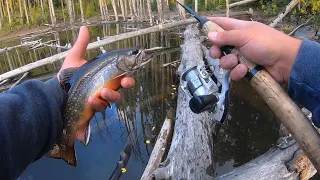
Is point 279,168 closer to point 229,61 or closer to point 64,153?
point 229,61

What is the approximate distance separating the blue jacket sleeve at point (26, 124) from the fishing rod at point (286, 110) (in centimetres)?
141

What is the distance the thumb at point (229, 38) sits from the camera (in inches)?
90.7

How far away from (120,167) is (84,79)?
446 cm

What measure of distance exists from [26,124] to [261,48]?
1747mm

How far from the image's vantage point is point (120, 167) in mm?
6641

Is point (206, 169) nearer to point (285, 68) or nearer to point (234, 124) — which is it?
point (285, 68)

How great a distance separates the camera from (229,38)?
2.34m

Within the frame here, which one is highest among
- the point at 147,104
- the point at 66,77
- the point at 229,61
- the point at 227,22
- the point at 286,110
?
the point at 227,22

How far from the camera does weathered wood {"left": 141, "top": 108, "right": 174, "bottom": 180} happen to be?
5178 mm

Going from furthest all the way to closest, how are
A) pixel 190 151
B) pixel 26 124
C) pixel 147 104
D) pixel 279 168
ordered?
pixel 147 104, pixel 190 151, pixel 279 168, pixel 26 124

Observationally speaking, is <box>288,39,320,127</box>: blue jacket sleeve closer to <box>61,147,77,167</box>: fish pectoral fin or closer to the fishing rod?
the fishing rod

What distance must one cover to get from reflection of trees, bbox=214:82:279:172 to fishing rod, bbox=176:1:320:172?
4.30m

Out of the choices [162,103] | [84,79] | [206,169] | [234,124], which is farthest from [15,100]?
[162,103]

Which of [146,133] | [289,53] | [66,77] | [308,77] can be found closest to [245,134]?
[146,133]
